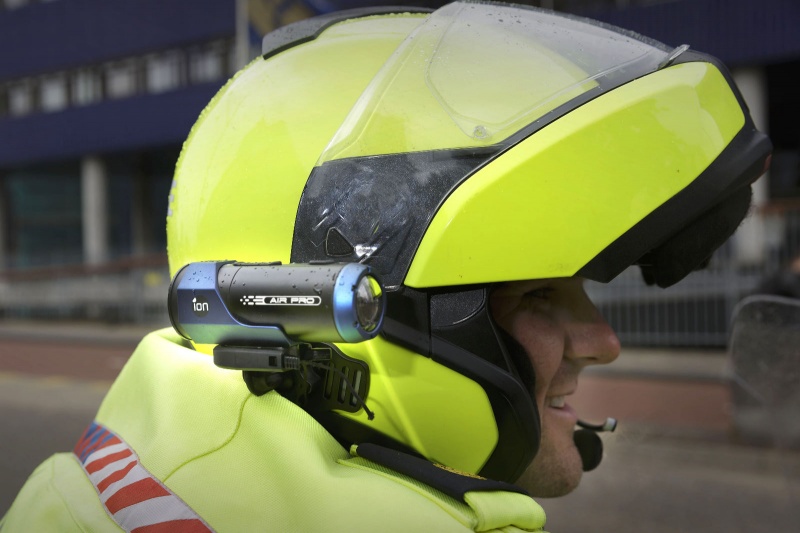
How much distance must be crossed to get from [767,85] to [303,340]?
14525 mm

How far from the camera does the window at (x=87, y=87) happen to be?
24.1 m

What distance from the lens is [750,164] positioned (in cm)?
120

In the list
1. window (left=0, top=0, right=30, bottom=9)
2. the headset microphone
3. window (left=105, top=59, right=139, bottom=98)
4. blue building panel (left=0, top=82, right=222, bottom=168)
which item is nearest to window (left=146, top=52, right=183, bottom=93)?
blue building panel (left=0, top=82, right=222, bottom=168)

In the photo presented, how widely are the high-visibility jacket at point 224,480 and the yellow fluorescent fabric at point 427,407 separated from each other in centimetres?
7

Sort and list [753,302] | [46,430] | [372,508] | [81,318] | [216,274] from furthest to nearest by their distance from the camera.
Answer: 1. [81,318]
2. [46,430]
3. [753,302]
4. [216,274]
5. [372,508]

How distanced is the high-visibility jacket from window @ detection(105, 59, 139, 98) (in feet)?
76.6

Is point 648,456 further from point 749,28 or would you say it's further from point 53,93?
point 53,93

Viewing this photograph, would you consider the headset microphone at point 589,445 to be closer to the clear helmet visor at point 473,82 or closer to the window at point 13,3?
the clear helmet visor at point 473,82

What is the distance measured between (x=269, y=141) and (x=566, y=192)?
40 cm

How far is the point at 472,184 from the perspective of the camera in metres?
1.10

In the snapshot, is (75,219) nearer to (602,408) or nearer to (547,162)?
(602,408)

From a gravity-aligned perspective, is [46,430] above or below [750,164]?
below

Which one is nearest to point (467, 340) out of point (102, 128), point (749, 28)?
point (749, 28)

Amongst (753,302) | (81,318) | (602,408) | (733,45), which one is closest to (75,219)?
(81,318)
